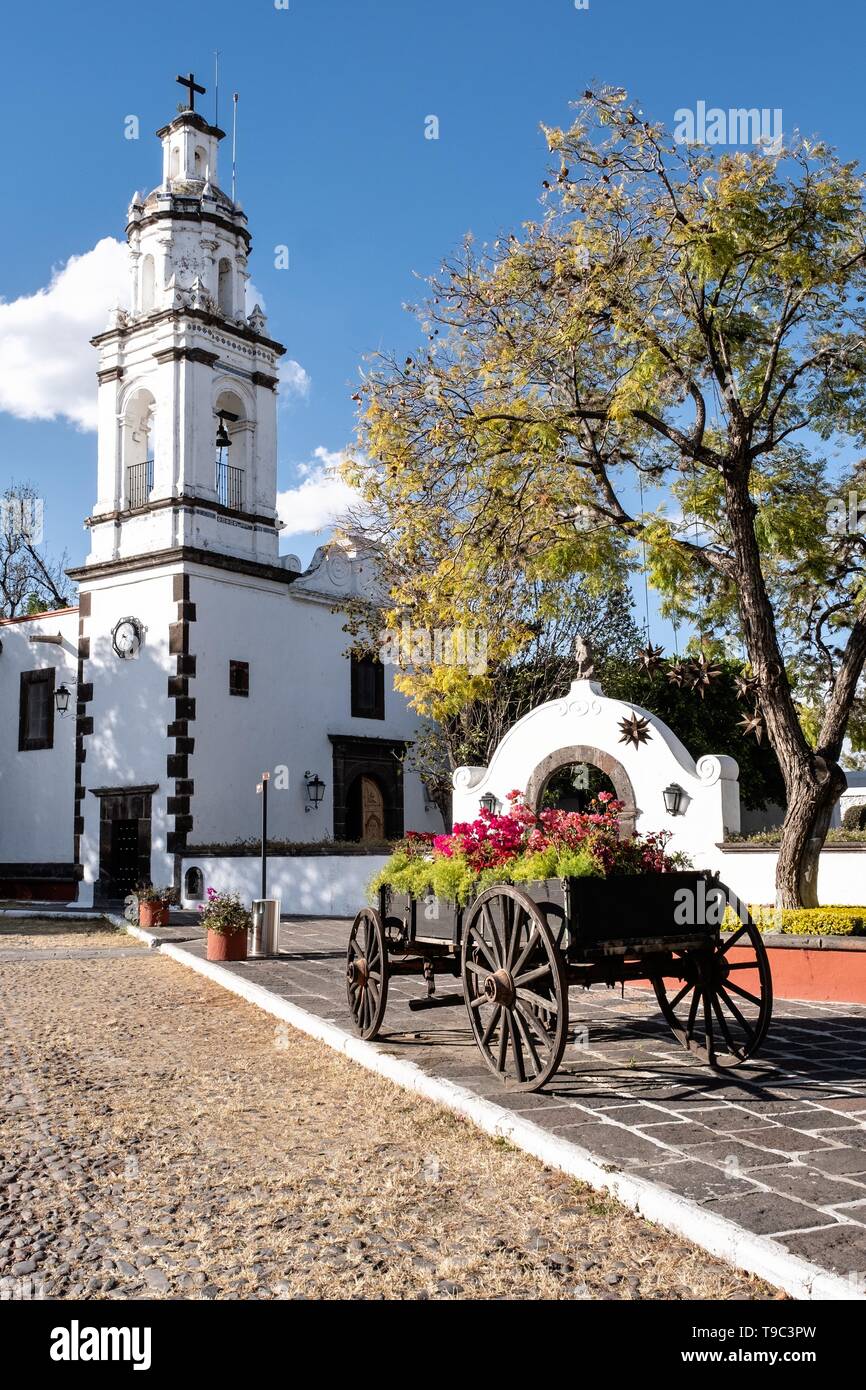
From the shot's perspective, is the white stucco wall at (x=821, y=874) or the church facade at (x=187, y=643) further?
the church facade at (x=187, y=643)

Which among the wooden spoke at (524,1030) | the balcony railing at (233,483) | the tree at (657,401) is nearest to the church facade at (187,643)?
the balcony railing at (233,483)

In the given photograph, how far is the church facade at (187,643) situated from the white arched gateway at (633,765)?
24.8 ft

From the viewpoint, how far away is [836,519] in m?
10.2

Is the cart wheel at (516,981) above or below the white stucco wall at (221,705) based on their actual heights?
below

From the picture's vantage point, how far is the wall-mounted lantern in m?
21.8

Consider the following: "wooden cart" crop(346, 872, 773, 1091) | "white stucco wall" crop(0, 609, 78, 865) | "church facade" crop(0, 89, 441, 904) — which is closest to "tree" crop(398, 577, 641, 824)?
"church facade" crop(0, 89, 441, 904)

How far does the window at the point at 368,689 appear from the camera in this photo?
23.3 meters

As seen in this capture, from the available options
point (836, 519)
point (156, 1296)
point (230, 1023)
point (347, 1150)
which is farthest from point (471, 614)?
point (156, 1296)

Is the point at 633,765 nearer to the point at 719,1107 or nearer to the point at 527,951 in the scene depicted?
the point at 527,951

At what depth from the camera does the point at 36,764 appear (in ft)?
76.2

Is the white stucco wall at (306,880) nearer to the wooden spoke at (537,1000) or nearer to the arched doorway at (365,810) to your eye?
the arched doorway at (365,810)

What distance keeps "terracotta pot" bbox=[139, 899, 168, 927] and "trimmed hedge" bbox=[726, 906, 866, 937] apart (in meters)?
10.1
